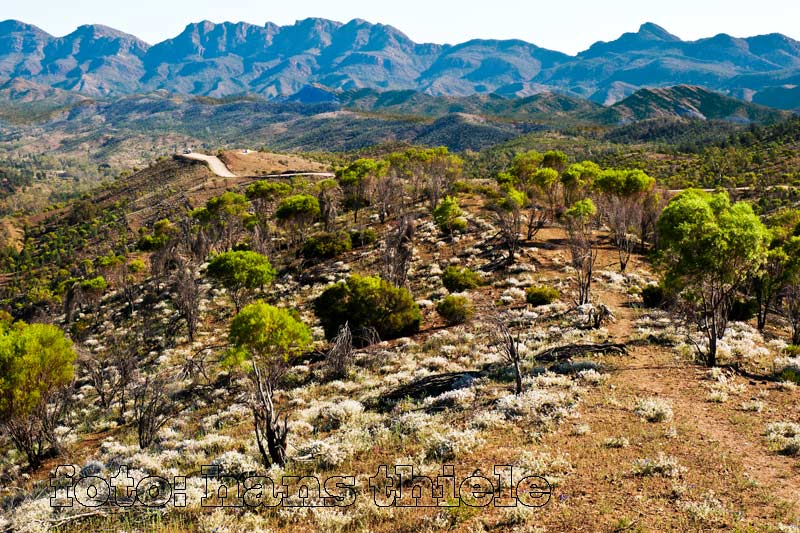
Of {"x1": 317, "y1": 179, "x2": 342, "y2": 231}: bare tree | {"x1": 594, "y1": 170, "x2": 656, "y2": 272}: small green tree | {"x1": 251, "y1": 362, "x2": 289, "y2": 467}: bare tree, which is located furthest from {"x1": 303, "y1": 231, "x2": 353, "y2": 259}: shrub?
{"x1": 251, "y1": 362, "x2": 289, "y2": 467}: bare tree

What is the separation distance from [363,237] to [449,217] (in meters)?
11.9

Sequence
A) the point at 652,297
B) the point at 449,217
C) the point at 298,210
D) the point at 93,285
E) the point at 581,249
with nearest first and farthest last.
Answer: the point at 581,249
the point at 652,297
the point at 449,217
the point at 298,210
the point at 93,285

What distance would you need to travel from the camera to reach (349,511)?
1289 centimetres

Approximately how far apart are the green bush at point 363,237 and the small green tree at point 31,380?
131ft

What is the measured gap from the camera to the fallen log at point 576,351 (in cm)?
2400

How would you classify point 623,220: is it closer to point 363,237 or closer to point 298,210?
point 363,237

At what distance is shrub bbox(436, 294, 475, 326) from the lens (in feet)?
114

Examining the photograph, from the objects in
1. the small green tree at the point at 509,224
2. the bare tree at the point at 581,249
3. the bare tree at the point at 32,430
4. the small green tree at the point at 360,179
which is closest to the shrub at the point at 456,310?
the bare tree at the point at 581,249

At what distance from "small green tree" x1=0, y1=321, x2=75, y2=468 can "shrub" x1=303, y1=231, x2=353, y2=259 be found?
3652 centimetres

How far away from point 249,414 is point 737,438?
21.5 meters

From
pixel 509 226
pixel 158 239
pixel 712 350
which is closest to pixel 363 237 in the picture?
pixel 509 226

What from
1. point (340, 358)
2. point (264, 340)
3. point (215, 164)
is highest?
point (215, 164)

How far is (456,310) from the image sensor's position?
34719mm

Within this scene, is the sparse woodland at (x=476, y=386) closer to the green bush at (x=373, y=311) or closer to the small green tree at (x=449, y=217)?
the green bush at (x=373, y=311)
